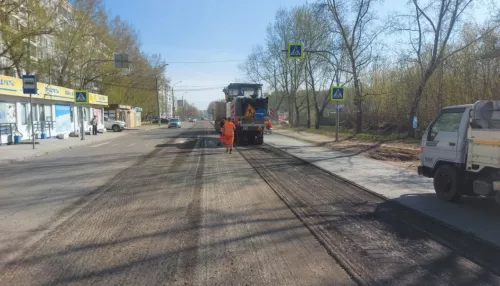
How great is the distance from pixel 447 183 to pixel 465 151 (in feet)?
2.56

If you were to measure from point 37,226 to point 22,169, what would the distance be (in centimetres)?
822

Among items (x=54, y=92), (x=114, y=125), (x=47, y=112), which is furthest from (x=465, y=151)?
(x=114, y=125)

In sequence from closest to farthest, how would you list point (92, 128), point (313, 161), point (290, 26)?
point (313, 161), point (92, 128), point (290, 26)

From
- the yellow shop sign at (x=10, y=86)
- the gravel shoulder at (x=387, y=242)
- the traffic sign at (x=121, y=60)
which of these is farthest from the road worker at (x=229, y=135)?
the traffic sign at (x=121, y=60)

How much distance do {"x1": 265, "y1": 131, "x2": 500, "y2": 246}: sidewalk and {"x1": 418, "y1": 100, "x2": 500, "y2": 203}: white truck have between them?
35 cm

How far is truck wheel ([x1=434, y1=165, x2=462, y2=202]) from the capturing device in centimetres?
750

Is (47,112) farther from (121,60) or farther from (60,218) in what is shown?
(60,218)

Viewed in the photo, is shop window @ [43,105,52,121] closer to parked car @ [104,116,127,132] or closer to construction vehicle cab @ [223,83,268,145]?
construction vehicle cab @ [223,83,268,145]

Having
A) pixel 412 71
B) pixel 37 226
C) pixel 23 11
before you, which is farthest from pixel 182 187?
pixel 412 71

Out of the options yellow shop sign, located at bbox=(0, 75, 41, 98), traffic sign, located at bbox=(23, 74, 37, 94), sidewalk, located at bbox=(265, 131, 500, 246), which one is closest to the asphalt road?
sidewalk, located at bbox=(265, 131, 500, 246)

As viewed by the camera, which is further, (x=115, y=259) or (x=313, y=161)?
(x=313, y=161)

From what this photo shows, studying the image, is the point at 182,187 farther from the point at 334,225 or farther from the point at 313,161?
the point at 313,161

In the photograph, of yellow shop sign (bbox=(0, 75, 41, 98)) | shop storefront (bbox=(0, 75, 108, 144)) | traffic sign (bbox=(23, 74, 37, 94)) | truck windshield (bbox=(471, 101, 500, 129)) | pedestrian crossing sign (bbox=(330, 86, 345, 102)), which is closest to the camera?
truck windshield (bbox=(471, 101, 500, 129))

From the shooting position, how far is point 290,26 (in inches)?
1836
